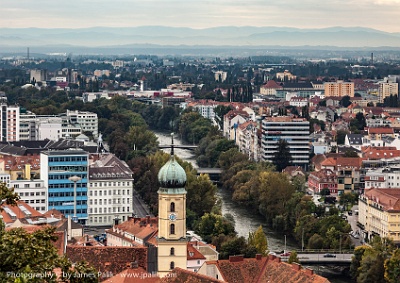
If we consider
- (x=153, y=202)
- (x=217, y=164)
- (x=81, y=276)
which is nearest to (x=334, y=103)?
(x=217, y=164)

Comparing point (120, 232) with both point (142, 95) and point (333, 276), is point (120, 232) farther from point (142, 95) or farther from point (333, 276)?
point (142, 95)

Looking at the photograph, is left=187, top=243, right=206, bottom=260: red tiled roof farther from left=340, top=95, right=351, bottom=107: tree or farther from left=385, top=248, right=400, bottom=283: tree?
left=340, top=95, right=351, bottom=107: tree

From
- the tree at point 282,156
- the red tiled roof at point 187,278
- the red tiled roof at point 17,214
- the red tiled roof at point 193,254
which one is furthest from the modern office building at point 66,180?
the red tiled roof at point 187,278

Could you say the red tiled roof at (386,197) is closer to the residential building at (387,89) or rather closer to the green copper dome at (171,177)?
the green copper dome at (171,177)

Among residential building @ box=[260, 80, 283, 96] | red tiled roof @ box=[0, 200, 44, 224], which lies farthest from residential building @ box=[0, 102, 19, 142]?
residential building @ box=[260, 80, 283, 96]

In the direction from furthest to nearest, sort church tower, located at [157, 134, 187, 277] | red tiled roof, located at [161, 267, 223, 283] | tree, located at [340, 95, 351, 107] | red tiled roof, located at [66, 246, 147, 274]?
tree, located at [340, 95, 351, 107] → church tower, located at [157, 134, 187, 277] → red tiled roof, located at [66, 246, 147, 274] → red tiled roof, located at [161, 267, 223, 283]

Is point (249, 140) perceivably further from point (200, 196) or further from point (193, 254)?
point (193, 254)

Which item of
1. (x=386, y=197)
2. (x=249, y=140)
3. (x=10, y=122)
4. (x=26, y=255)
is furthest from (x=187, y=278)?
(x=249, y=140)
